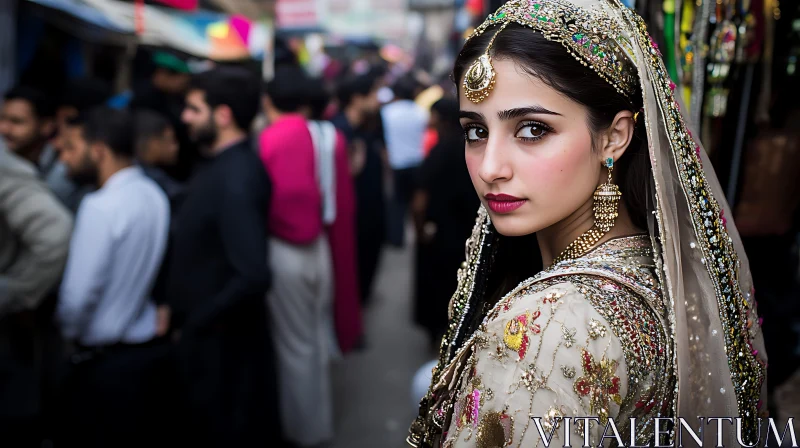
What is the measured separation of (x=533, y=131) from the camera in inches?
49.8

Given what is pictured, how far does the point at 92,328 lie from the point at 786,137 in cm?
283

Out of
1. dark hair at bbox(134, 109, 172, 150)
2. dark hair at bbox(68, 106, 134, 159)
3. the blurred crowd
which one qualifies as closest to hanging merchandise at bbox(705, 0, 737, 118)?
the blurred crowd

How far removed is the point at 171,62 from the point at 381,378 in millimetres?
3146

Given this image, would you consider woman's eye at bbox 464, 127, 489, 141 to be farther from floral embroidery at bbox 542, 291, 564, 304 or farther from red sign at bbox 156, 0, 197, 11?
red sign at bbox 156, 0, 197, 11

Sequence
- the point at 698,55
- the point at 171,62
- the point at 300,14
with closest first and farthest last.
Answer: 1. the point at 698,55
2. the point at 171,62
3. the point at 300,14

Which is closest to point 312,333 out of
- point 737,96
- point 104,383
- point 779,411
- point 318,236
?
point 318,236

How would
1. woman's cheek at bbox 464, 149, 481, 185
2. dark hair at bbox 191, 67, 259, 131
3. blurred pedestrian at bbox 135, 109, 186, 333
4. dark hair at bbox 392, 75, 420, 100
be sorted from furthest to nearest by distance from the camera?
dark hair at bbox 392, 75, 420, 100
blurred pedestrian at bbox 135, 109, 186, 333
dark hair at bbox 191, 67, 259, 131
woman's cheek at bbox 464, 149, 481, 185

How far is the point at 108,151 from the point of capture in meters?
3.21

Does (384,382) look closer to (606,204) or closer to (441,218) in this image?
(441,218)

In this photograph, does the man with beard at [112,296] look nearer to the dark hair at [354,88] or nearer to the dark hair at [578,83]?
the dark hair at [578,83]

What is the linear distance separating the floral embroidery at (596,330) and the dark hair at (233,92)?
2.56 metres

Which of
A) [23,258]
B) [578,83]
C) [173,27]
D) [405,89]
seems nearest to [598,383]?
[578,83]

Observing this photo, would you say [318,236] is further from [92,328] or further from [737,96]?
[737,96]

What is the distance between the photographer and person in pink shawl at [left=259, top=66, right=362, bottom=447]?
3740 mm
